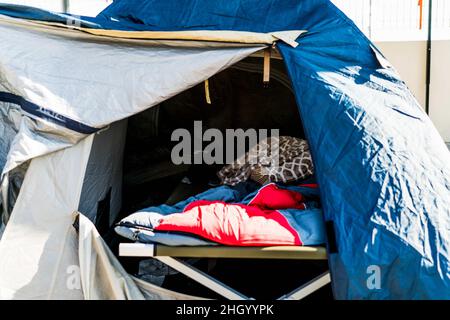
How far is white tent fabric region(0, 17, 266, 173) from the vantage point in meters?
2.04

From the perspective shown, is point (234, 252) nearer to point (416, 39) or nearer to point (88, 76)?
point (88, 76)

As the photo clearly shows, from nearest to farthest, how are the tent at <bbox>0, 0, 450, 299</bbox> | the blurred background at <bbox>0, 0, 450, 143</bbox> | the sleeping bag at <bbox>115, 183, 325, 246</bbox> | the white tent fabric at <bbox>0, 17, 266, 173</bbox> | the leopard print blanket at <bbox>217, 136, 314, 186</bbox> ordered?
the tent at <bbox>0, 0, 450, 299</bbox>
the sleeping bag at <bbox>115, 183, 325, 246</bbox>
the white tent fabric at <bbox>0, 17, 266, 173</bbox>
the leopard print blanket at <bbox>217, 136, 314, 186</bbox>
the blurred background at <bbox>0, 0, 450, 143</bbox>

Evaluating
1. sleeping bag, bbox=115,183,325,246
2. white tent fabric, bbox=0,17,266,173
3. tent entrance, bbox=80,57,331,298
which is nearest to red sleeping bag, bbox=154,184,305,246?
sleeping bag, bbox=115,183,325,246

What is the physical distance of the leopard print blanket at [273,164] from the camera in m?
2.55

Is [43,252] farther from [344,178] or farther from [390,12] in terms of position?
[390,12]

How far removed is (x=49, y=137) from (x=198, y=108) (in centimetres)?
118

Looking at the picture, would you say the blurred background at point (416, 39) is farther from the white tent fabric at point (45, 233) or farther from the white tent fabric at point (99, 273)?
the white tent fabric at point (99, 273)

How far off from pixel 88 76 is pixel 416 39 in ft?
11.7

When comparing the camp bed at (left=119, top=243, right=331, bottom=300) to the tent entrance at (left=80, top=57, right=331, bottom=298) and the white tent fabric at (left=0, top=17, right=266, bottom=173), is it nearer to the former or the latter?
the white tent fabric at (left=0, top=17, right=266, bottom=173)

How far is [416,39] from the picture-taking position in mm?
4656

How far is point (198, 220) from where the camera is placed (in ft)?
6.31

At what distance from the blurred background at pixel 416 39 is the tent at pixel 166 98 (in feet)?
8.40
